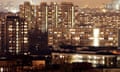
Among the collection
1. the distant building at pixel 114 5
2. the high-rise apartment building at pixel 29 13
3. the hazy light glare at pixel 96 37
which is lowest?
the hazy light glare at pixel 96 37

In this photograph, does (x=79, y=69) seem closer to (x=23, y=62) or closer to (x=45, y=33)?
(x=23, y=62)

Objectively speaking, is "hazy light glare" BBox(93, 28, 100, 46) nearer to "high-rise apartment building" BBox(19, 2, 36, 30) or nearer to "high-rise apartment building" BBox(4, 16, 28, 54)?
"high-rise apartment building" BBox(19, 2, 36, 30)

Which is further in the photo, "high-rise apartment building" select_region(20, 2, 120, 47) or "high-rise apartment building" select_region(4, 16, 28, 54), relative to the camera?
"high-rise apartment building" select_region(20, 2, 120, 47)

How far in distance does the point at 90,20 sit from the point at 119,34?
6411mm

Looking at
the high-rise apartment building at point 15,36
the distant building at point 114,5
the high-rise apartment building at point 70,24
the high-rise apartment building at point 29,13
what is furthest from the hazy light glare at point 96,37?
the high-rise apartment building at point 15,36

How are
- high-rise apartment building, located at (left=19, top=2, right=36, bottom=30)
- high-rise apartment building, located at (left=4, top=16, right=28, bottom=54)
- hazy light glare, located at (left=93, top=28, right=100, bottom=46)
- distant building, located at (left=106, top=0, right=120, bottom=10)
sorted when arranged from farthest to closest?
distant building, located at (left=106, top=0, right=120, bottom=10)
high-rise apartment building, located at (left=19, top=2, right=36, bottom=30)
hazy light glare, located at (left=93, top=28, right=100, bottom=46)
high-rise apartment building, located at (left=4, top=16, right=28, bottom=54)

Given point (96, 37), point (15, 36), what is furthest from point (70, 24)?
point (15, 36)

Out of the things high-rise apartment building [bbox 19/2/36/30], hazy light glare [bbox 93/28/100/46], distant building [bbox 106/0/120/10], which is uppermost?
distant building [bbox 106/0/120/10]

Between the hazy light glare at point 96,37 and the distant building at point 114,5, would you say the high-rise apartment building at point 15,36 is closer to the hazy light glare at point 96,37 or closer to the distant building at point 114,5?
the hazy light glare at point 96,37

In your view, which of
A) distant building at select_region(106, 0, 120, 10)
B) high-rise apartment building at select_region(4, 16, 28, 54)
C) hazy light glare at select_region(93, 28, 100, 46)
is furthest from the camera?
distant building at select_region(106, 0, 120, 10)

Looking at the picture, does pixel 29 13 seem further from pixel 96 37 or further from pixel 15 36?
pixel 15 36

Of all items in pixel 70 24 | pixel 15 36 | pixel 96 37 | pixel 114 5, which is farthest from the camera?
pixel 114 5

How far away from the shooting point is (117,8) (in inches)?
2496

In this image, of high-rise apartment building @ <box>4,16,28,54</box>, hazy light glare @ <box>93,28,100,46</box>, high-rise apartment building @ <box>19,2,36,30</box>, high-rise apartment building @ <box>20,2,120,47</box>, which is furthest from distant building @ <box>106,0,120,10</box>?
high-rise apartment building @ <box>4,16,28,54</box>
